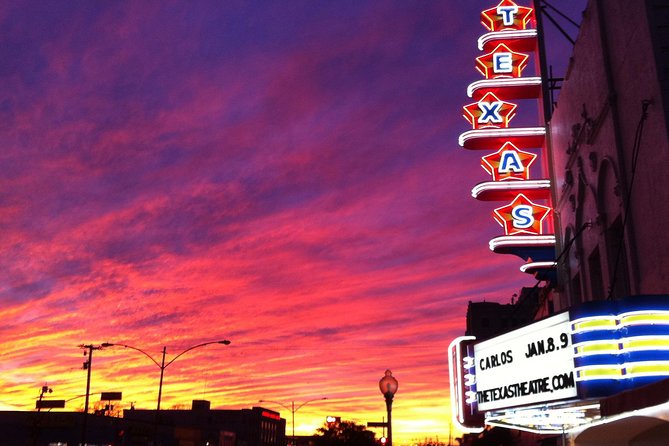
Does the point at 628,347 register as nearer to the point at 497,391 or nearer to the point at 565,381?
the point at 565,381

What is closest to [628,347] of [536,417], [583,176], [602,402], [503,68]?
[602,402]

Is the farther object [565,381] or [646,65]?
[646,65]

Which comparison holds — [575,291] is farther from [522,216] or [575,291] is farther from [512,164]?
[512,164]

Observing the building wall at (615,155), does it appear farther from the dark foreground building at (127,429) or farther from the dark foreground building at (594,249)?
the dark foreground building at (127,429)

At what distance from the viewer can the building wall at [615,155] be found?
12953 mm

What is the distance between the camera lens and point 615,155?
14.9 m

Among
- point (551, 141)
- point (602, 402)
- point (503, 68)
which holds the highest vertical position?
point (503, 68)

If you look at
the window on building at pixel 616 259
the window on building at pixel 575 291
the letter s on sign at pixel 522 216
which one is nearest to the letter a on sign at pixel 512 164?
the letter s on sign at pixel 522 216

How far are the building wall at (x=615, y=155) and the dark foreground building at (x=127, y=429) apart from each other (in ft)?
140

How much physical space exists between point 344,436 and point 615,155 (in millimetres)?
71572

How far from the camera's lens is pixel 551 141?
2119 cm

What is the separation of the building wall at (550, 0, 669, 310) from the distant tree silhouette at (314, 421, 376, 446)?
6319 centimetres

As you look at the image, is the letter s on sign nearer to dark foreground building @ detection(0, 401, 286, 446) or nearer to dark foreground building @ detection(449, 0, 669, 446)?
dark foreground building @ detection(449, 0, 669, 446)

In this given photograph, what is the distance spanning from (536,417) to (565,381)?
3.76m
